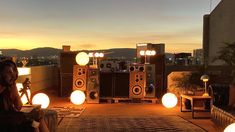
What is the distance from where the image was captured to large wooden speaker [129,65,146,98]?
1078cm

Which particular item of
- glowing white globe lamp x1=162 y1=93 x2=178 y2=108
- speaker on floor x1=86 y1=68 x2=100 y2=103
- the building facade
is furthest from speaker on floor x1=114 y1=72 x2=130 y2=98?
the building facade

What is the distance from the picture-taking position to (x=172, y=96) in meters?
9.62

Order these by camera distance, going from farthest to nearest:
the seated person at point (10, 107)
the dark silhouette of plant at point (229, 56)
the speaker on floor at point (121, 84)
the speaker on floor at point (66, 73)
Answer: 1. the speaker on floor at point (66, 73)
2. the speaker on floor at point (121, 84)
3. the dark silhouette of plant at point (229, 56)
4. the seated person at point (10, 107)

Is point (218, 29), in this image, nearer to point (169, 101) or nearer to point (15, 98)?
point (169, 101)

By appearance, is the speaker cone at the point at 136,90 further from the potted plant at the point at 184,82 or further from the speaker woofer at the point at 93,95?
the potted plant at the point at 184,82

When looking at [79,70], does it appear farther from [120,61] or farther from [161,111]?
[161,111]

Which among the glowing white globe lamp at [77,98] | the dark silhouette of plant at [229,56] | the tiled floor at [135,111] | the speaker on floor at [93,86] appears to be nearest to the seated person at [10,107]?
the tiled floor at [135,111]

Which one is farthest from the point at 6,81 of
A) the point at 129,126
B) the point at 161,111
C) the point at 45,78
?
the point at 45,78

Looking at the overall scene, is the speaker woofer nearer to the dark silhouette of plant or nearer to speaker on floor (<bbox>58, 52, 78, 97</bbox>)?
speaker on floor (<bbox>58, 52, 78, 97</bbox>)

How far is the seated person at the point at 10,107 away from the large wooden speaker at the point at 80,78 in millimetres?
7490

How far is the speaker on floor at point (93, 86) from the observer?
35.0 feet

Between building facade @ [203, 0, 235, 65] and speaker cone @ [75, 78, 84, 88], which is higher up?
building facade @ [203, 0, 235, 65]

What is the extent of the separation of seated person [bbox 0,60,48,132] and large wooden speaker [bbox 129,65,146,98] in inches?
295

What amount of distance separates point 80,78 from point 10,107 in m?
7.66
